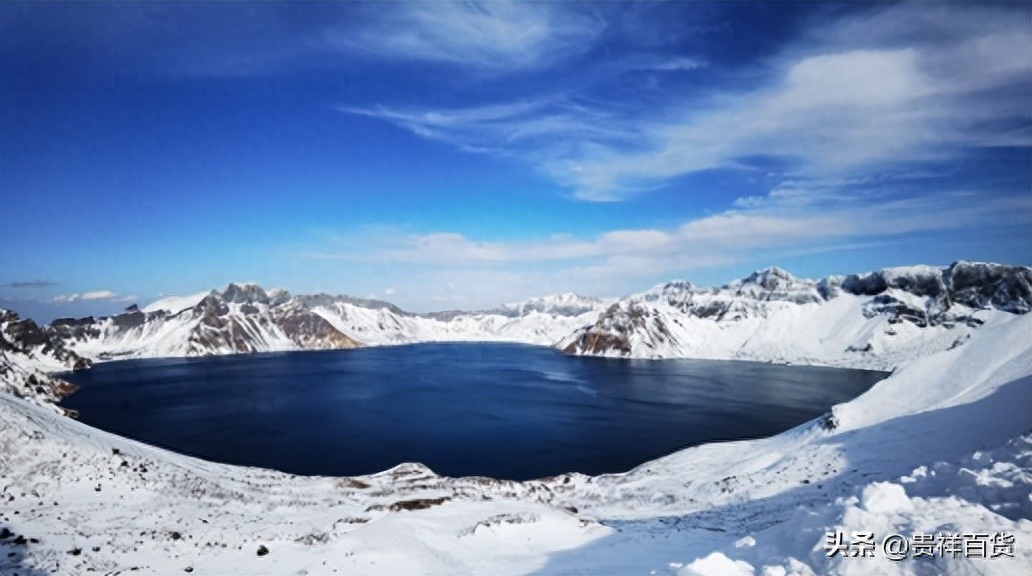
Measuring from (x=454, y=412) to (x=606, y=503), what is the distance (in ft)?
165

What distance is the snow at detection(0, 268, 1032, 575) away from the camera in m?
14.0

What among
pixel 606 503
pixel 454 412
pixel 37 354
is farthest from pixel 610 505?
pixel 37 354

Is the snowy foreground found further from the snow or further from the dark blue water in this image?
the dark blue water

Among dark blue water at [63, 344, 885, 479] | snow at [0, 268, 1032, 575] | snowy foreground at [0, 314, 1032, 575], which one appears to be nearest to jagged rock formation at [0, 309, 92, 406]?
dark blue water at [63, 344, 885, 479]

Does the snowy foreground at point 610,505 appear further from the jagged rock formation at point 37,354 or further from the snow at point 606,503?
the jagged rock formation at point 37,354

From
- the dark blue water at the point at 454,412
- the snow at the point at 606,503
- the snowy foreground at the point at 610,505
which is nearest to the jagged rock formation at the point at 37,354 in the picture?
the dark blue water at the point at 454,412

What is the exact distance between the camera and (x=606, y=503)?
1483 inches

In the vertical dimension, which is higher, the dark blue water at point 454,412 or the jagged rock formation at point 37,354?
the jagged rock formation at point 37,354

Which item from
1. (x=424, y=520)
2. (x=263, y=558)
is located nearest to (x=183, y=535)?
(x=263, y=558)

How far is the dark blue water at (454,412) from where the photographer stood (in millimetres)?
56688

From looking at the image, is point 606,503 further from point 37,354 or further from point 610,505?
point 37,354

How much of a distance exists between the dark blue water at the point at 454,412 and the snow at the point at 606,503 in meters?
13.1

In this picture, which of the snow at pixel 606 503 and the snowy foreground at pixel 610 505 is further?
the snow at pixel 606 503

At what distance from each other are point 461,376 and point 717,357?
4213 inches
